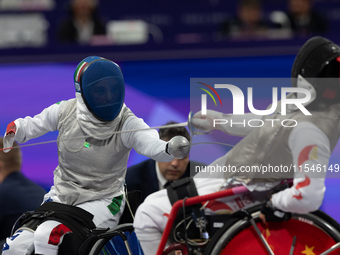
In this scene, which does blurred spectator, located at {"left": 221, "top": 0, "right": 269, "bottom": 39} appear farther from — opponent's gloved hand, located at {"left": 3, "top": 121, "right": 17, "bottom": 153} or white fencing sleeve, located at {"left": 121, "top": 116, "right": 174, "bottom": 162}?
opponent's gloved hand, located at {"left": 3, "top": 121, "right": 17, "bottom": 153}

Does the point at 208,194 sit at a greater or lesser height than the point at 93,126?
lesser

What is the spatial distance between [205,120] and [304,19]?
4.15 metres

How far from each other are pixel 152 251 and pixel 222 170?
47 centimetres

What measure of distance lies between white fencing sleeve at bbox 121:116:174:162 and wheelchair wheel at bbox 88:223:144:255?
15.1 inches

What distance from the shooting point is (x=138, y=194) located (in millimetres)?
2555

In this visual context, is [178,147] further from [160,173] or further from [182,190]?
[160,173]

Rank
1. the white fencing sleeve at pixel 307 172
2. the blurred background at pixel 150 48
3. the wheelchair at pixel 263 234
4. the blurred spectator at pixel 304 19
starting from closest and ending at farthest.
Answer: the white fencing sleeve at pixel 307 172 → the wheelchair at pixel 263 234 → the blurred background at pixel 150 48 → the blurred spectator at pixel 304 19

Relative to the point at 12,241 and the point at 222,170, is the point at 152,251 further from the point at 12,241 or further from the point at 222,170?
the point at 12,241

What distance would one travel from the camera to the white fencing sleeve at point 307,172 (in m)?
1.87

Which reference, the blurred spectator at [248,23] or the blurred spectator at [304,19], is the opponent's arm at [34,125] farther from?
the blurred spectator at [304,19]

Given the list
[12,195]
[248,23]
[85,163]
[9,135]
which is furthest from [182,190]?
[248,23]

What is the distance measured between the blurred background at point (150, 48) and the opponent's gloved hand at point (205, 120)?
132mm

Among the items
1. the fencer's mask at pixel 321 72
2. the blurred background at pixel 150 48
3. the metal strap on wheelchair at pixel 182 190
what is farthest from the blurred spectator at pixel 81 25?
the fencer's mask at pixel 321 72

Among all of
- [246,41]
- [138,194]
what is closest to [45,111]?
[138,194]
